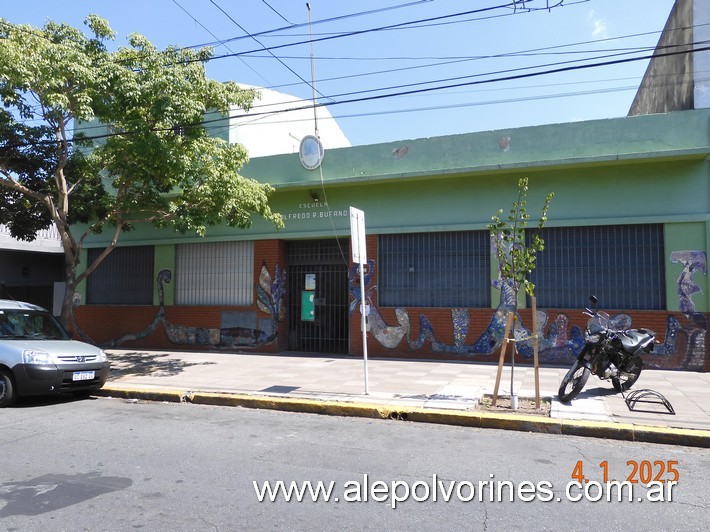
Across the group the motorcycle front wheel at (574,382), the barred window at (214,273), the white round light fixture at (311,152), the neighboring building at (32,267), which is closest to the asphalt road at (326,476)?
the motorcycle front wheel at (574,382)

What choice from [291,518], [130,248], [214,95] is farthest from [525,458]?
[130,248]

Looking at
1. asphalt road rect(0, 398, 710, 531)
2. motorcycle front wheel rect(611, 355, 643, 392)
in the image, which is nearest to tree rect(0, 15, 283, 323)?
asphalt road rect(0, 398, 710, 531)

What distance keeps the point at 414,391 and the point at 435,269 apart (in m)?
4.58

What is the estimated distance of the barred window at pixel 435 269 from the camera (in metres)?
12.2

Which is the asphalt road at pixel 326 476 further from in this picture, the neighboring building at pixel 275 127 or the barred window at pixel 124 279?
the neighboring building at pixel 275 127

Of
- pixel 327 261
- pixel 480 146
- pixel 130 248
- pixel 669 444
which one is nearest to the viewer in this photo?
pixel 669 444

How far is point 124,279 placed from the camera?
16000mm

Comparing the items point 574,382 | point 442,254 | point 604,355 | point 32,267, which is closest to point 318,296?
point 442,254

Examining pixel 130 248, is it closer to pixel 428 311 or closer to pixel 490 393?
pixel 428 311

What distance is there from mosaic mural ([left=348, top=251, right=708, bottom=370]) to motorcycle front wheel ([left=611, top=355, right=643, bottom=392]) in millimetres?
1534

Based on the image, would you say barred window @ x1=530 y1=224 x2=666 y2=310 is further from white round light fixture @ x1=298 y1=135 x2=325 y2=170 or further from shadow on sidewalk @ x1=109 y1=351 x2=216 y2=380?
shadow on sidewalk @ x1=109 y1=351 x2=216 y2=380

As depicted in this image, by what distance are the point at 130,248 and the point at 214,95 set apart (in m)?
7.01

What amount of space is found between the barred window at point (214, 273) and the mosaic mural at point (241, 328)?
16.0 inches

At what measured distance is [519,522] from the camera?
386 cm
